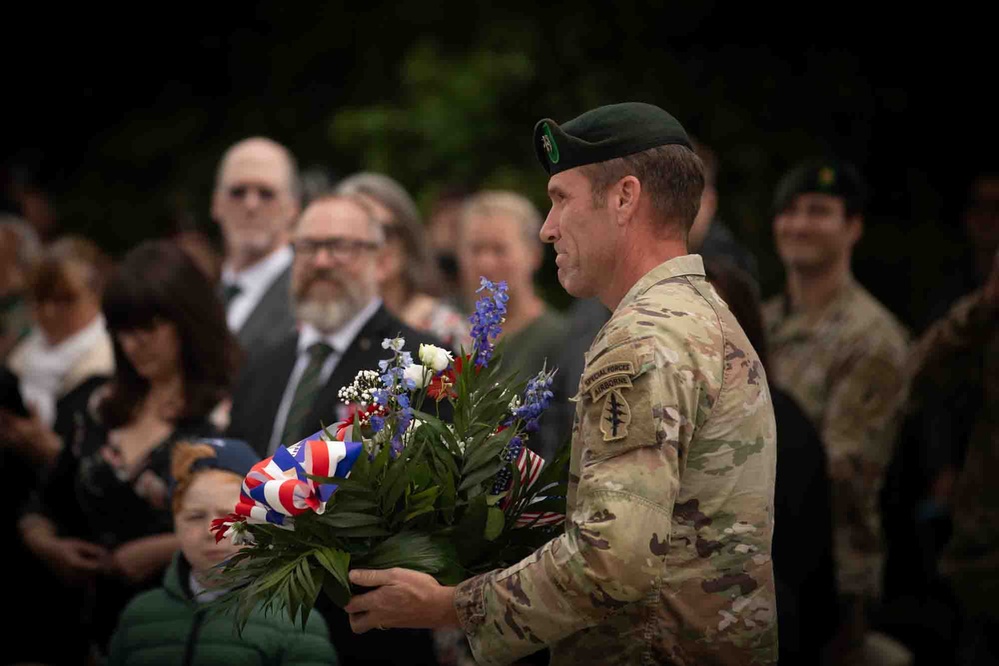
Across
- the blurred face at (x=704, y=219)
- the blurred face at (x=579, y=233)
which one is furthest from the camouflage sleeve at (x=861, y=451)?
the blurred face at (x=579, y=233)

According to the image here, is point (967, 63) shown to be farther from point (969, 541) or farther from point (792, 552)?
point (792, 552)

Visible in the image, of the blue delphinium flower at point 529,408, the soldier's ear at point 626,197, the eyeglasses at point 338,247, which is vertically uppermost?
the eyeglasses at point 338,247

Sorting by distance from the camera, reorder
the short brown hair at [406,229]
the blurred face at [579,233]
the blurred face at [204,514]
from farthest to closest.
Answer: the short brown hair at [406,229], the blurred face at [204,514], the blurred face at [579,233]

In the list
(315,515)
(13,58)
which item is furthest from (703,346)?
(13,58)

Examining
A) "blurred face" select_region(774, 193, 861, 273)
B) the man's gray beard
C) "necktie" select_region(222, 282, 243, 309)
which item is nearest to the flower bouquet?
→ the man's gray beard

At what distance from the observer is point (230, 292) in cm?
756

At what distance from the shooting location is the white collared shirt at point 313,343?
545cm

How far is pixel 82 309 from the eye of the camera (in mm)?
7328

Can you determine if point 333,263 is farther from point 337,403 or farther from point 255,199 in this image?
point 255,199

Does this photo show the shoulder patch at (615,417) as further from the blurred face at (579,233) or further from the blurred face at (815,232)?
the blurred face at (815,232)

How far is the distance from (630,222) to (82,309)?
4797mm

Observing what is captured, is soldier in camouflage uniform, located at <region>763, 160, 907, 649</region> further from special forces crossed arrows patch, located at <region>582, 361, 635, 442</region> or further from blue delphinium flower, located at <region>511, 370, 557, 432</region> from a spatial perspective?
special forces crossed arrows patch, located at <region>582, 361, 635, 442</region>

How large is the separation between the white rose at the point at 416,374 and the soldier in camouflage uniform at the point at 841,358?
2806mm

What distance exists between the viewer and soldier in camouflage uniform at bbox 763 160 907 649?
5.80m
